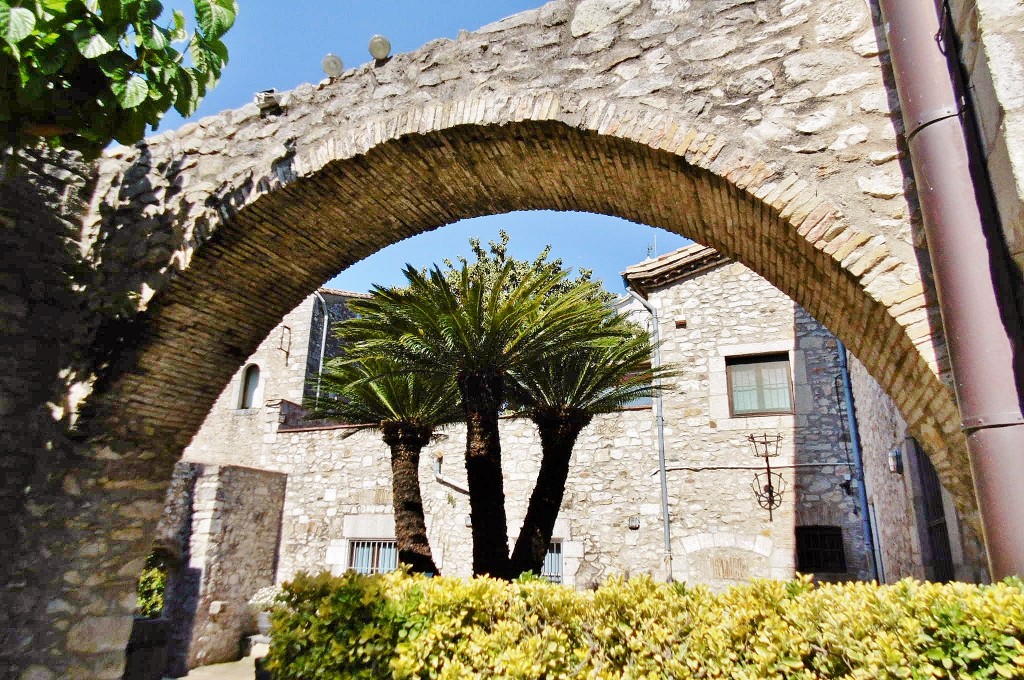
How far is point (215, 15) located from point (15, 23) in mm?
714

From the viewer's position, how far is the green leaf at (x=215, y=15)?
109 inches

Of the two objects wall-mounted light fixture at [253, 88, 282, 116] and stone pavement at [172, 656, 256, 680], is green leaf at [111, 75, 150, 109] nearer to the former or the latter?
wall-mounted light fixture at [253, 88, 282, 116]

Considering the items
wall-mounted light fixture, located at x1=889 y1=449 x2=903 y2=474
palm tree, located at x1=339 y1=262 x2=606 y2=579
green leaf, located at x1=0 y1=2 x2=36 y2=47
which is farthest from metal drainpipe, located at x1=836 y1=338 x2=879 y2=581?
green leaf, located at x1=0 y1=2 x2=36 y2=47

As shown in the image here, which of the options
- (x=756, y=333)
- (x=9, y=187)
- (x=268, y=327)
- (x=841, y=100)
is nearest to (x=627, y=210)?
(x=841, y=100)

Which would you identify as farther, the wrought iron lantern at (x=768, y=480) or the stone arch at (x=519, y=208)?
the wrought iron lantern at (x=768, y=480)

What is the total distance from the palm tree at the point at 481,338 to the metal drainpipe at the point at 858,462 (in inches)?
160

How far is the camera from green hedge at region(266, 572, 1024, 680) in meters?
1.75

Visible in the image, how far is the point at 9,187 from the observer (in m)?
4.23

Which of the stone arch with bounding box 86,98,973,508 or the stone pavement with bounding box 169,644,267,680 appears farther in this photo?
the stone pavement with bounding box 169,644,267,680

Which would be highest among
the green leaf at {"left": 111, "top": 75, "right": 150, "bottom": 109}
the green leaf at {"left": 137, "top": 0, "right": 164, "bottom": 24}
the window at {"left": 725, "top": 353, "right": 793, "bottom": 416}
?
the green leaf at {"left": 137, "top": 0, "right": 164, "bottom": 24}

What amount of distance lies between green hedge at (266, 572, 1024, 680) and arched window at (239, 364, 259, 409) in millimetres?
12936

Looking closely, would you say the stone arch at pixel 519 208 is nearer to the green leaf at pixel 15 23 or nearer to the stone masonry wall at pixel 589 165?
the stone masonry wall at pixel 589 165

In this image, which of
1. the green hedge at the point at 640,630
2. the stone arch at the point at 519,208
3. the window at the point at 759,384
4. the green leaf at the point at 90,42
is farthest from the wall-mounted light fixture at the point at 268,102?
the window at the point at 759,384

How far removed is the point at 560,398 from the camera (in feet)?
20.2
